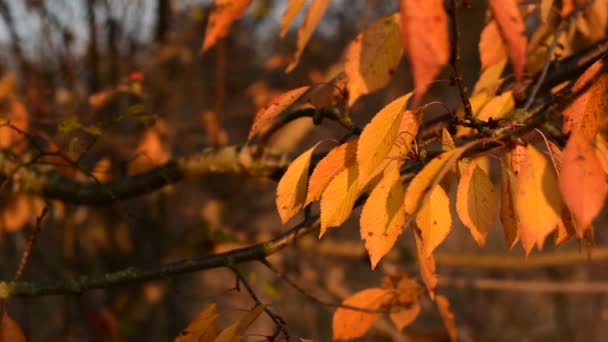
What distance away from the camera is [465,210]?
761 mm

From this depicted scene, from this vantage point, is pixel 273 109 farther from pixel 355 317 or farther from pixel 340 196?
pixel 355 317

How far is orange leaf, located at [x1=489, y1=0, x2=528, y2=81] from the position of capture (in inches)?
22.9

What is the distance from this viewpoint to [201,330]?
0.94 metres

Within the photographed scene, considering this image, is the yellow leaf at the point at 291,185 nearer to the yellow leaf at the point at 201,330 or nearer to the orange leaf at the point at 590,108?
the yellow leaf at the point at 201,330

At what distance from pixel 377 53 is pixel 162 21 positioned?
187 centimetres

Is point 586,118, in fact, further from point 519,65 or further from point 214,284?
point 214,284

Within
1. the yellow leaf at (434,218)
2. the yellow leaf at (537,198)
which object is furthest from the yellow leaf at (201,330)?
the yellow leaf at (537,198)

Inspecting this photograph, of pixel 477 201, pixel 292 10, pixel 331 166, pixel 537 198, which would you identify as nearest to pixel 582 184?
pixel 537 198

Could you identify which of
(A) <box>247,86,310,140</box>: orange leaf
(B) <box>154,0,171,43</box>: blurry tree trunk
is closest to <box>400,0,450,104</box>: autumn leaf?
(A) <box>247,86,310,140</box>: orange leaf

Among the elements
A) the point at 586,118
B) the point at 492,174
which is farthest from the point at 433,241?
the point at 492,174

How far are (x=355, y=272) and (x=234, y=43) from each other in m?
1.74

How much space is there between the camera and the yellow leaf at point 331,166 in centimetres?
→ 80

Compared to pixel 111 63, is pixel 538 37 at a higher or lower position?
lower

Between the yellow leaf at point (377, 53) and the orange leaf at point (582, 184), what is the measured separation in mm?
296
